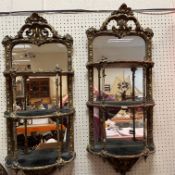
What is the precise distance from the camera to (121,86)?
5.40ft

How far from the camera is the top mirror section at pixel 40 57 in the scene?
5.12 feet

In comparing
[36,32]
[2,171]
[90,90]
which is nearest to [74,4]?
[36,32]

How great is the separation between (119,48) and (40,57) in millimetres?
479

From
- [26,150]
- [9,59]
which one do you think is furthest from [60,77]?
[26,150]

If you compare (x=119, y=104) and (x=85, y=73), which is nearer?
(x=119, y=104)

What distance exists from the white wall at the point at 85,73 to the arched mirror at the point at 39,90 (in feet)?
0.23

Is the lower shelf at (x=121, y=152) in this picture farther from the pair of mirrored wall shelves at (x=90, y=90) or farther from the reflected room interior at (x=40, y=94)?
the reflected room interior at (x=40, y=94)

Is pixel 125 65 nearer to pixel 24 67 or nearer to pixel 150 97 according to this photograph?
pixel 150 97

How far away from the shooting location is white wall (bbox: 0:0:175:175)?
1.64 meters

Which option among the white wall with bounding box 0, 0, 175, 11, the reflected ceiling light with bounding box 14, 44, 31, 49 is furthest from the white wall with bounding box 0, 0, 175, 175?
the reflected ceiling light with bounding box 14, 44, 31, 49

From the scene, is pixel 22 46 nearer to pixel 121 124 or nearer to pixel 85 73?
pixel 85 73

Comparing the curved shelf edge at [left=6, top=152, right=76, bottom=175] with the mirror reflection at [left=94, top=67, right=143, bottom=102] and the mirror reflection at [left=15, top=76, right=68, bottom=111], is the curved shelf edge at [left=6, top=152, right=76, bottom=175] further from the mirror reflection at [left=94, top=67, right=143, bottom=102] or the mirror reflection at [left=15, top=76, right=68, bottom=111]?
the mirror reflection at [left=94, top=67, right=143, bottom=102]

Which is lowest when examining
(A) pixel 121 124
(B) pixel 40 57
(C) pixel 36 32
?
(A) pixel 121 124

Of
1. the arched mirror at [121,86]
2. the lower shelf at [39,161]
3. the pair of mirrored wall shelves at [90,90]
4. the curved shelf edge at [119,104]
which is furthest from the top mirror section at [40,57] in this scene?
the lower shelf at [39,161]
